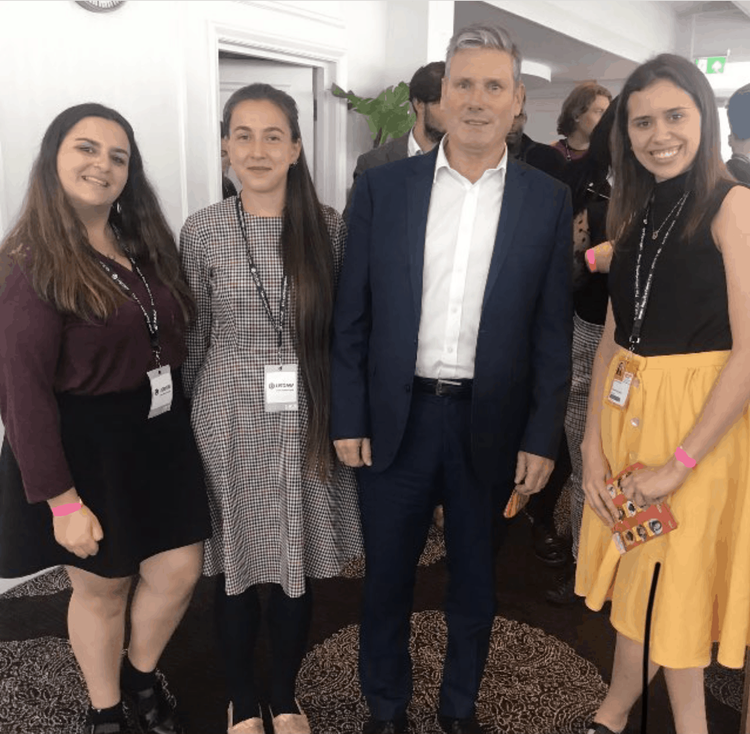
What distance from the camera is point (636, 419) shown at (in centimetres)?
157

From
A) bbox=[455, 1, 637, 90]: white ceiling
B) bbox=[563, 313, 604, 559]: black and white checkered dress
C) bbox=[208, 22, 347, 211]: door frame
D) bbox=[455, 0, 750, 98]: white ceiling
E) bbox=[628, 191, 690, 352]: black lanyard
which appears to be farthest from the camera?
bbox=[455, 0, 750, 98]: white ceiling

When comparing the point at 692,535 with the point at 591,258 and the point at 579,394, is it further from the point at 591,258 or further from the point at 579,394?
the point at 579,394

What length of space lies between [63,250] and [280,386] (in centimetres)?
55

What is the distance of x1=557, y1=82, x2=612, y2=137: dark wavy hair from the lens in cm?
293

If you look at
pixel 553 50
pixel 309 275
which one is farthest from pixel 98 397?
pixel 553 50

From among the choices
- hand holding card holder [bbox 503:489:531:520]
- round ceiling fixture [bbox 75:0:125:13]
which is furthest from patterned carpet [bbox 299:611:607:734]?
round ceiling fixture [bbox 75:0:125:13]

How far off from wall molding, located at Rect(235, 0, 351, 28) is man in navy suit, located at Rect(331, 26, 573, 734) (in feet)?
7.83

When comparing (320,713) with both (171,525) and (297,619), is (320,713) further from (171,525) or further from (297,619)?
(171,525)

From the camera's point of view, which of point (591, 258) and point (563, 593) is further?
point (563, 593)

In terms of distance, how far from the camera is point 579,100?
2.99 m

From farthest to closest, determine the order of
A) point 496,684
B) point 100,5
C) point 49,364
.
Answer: point 100,5, point 496,684, point 49,364

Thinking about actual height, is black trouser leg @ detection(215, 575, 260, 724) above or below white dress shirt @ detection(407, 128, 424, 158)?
below

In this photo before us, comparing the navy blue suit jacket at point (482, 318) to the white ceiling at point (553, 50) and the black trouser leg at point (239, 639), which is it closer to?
the black trouser leg at point (239, 639)

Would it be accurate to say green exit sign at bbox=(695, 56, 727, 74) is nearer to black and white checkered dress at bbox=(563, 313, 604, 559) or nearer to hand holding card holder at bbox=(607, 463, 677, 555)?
black and white checkered dress at bbox=(563, 313, 604, 559)
